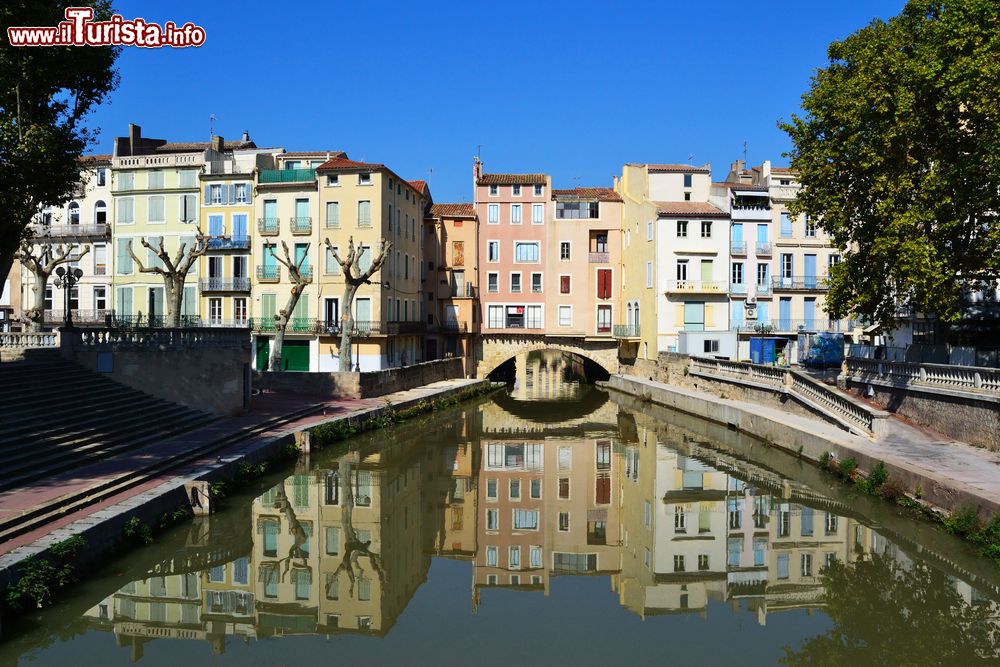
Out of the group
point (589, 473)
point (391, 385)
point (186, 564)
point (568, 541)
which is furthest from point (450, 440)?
point (186, 564)

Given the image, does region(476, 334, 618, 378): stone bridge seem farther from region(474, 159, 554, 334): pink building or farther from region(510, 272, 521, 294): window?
region(510, 272, 521, 294): window

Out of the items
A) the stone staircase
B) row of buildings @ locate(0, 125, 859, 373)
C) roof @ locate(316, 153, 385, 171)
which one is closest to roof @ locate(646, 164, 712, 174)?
row of buildings @ locate(0, 125, 859, 373)

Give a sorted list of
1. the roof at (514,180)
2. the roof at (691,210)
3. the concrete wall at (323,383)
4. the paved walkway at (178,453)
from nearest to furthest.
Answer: the paved walkway at (178,453)
the concrete wall at (323,383)
the roof at (691,210)
the roof at (514,180)

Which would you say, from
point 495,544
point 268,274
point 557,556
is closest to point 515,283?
point 268,274

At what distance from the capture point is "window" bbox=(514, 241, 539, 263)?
175 feet

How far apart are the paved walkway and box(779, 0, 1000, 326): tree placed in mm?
18547

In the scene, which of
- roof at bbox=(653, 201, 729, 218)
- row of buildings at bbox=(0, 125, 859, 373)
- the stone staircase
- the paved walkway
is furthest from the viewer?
roof at bbox=(653, 201, 729, 218)

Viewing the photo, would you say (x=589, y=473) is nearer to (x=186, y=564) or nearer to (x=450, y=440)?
(x=450, y=440)

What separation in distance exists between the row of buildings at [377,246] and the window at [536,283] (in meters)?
0.13

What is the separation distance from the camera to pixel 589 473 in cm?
2584

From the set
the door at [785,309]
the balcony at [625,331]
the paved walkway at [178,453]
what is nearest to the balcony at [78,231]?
the paved walkway at [178,453]

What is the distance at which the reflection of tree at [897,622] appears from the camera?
37.9 ft

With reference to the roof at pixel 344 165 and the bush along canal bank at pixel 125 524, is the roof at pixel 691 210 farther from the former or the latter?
the bush along canal bank at pixel 125 524

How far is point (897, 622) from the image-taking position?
42.0ft
